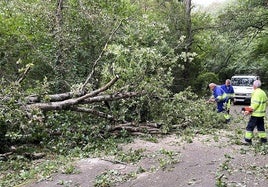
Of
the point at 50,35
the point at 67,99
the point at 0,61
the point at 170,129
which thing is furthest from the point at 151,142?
the point at 0,61

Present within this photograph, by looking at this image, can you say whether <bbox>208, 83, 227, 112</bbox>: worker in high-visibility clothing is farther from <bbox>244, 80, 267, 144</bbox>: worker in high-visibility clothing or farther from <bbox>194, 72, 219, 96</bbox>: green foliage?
<bbox>194, 72, 219, 96</bbox>: green foliage

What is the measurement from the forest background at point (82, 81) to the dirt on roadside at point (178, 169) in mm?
997

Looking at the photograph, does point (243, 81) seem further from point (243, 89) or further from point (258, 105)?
point (258, 105)

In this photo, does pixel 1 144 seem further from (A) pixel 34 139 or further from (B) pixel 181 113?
(B) pixel 181 113

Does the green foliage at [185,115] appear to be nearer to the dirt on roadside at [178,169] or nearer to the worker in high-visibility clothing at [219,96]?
the worker in high-visibility clothing at [219,96]

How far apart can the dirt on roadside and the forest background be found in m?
1.00

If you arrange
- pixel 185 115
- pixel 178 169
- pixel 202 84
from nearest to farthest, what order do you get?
pixel 178 169 < pixel 185 115 < pixel 202 84

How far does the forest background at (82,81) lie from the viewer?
8359mm

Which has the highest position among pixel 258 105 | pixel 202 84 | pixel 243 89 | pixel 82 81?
pixel 82 81

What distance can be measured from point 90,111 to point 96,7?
15.7 feet

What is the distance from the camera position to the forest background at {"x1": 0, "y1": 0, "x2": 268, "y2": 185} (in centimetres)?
836

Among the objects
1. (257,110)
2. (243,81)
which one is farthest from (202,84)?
(257,110)

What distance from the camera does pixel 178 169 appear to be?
6.59 meters

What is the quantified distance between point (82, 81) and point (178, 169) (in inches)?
248
